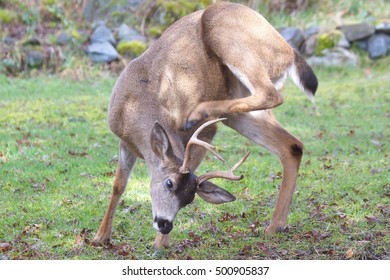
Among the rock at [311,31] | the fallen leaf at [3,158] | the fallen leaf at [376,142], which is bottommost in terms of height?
the rock at [311,31]

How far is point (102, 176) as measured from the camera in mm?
7773

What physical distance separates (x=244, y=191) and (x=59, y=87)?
20.8 ft

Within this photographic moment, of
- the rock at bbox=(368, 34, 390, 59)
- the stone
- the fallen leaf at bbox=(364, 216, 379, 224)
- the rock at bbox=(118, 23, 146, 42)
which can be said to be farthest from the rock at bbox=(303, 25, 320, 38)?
the fallen leaf at bbox=(364, 216, 379, 224)

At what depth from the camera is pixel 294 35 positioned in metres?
15.5

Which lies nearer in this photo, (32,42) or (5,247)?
(5,247)

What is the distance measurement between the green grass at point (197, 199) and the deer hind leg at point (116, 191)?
0.11 meters

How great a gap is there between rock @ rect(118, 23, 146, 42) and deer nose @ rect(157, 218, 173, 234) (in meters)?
9.88

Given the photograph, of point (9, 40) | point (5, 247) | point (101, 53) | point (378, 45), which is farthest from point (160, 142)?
point (378, 45)

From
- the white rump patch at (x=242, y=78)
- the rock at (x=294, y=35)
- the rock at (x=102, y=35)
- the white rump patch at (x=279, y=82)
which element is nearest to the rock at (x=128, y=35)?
the rock at (x=102, y=35)

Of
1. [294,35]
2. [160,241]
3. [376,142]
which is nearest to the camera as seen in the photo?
[160,241]

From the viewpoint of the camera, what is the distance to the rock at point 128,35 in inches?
590

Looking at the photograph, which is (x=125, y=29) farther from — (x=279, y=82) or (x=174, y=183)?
(x=174, y=183)

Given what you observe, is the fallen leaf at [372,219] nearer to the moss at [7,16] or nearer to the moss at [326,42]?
the moss at [326,42]

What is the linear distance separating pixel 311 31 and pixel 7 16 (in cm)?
616
